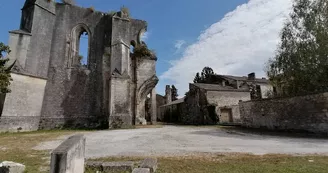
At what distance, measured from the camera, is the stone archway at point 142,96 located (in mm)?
19234

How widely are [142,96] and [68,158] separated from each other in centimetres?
1709

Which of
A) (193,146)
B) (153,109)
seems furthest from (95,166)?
(153,109)

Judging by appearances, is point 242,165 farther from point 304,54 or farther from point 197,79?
point 197,79

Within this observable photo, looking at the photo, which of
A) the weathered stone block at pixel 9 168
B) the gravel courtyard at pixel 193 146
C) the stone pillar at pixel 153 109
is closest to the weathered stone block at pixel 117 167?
the weathered stone block at pixel 9 168

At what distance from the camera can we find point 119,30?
59.1 ft

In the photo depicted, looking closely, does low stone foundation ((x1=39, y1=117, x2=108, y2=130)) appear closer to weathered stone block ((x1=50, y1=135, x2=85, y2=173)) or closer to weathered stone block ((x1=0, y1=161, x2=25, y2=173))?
weathered stone block ((x1=0, y1=161, x2=25, y2=173))

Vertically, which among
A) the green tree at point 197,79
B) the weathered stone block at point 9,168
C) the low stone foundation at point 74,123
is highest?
the green tree at point 197,79

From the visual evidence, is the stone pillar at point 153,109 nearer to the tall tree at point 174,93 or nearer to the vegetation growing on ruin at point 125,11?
the vegetation growing on ruin at point 125,11

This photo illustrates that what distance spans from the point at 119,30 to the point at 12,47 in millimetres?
8185

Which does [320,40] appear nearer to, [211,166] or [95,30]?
[211,166]

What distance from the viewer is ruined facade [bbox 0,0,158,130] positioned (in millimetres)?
14375

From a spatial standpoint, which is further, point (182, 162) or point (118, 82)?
point (118, 82)

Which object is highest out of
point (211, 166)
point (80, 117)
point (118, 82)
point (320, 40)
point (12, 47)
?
point (12, 47)

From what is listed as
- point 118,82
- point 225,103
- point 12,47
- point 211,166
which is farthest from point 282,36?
point 12,47
